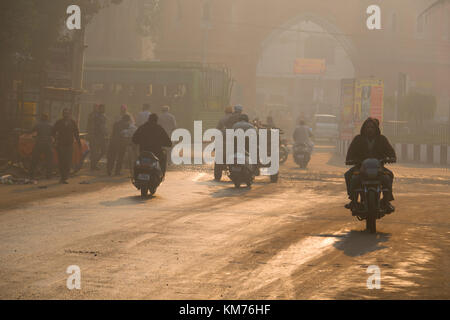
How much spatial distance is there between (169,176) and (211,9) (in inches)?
1948

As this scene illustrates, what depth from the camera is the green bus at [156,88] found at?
3550cm

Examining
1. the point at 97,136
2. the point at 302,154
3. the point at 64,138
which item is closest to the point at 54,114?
the point at 97,136

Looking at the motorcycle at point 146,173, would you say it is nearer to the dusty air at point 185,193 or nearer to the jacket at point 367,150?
the dusty air at point 185,193

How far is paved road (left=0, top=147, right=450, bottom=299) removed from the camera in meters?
7.72

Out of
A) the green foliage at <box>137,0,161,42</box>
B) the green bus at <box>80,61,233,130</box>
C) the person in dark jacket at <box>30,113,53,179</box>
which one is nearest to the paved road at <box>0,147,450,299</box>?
the person in dark jacket at <box>30,113,53,179</box>

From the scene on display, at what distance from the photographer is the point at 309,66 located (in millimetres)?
92062

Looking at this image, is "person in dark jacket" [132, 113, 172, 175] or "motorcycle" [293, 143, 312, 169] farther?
"motorcycle" [293, 143, 312, 169]

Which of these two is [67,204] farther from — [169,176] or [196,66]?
[196,66]

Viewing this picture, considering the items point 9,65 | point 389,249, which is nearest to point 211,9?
point 9,65

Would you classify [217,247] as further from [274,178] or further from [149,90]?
[149,90]

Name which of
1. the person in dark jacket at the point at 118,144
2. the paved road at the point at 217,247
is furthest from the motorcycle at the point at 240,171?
the person in dark jacket at the point at 118,144

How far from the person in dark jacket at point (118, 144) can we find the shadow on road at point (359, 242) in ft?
34.7

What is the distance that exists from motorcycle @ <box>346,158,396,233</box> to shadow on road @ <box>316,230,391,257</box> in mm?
245

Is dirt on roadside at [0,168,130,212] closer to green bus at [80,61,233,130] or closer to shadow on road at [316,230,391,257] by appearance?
shadow on road at [316,230,391,257]
